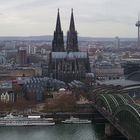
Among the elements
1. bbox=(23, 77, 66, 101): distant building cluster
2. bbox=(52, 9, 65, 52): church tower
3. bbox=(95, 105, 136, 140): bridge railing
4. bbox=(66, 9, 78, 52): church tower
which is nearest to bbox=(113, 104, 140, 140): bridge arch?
bbox=(95, 105, 136, 140): bridge railing

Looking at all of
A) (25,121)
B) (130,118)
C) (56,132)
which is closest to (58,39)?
(25,121)

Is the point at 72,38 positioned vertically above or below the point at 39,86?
above

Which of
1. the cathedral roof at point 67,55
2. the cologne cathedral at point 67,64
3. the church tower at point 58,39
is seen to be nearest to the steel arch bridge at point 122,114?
the cologne cathedral at point 67,64

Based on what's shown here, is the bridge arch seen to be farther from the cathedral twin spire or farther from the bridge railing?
the cathedral twin spire

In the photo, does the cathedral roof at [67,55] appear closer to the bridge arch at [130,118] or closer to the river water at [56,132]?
the river water at [56,132]

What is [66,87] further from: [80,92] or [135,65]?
[135,65]

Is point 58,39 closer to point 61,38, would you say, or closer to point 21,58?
point 61,38
